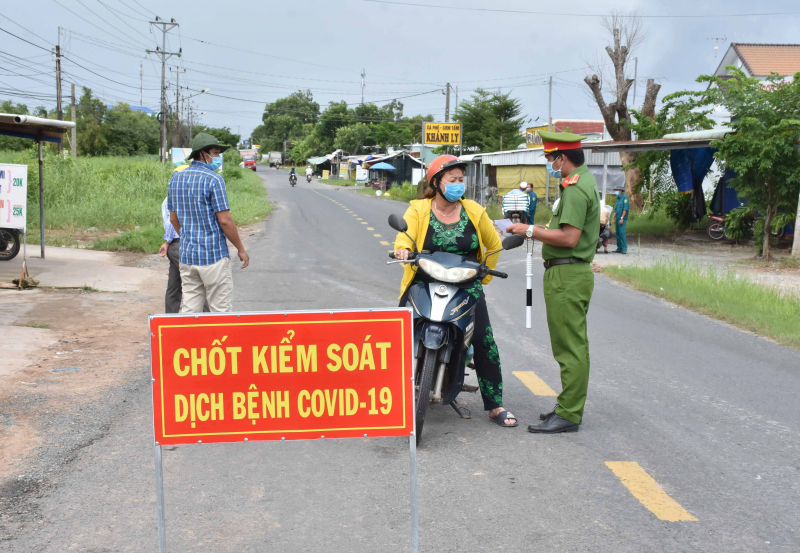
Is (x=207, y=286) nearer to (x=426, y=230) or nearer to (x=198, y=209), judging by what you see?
(x=198, y=209)

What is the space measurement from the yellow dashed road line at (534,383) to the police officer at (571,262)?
102 centimetres

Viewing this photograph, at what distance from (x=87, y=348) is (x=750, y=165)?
13.8m

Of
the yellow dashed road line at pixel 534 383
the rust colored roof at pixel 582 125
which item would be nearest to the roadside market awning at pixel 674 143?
the yellow dashed road line at pixel 534 383

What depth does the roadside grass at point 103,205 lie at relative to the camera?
1744 cm

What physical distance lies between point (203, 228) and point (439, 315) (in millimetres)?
2283

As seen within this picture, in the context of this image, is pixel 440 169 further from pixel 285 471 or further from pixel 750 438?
pixel 750 438

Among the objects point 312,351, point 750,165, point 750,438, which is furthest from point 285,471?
point 750,165

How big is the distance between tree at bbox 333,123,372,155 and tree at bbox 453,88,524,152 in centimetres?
4799

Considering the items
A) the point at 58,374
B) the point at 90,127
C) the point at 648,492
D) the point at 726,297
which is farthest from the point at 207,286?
the point at 90,127

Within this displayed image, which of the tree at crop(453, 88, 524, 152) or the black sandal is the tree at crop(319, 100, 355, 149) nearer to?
the tree at crop(453, 88, 524, 152)

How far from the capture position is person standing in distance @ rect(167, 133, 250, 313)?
5926 millimetres

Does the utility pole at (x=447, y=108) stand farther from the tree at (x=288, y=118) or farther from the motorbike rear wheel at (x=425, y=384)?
the tree at (x=288, y=118)

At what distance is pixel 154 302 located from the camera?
10141 millimetres

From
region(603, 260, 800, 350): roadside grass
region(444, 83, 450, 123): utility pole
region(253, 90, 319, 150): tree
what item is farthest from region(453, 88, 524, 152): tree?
region(253, 90, 319, 150): tree
